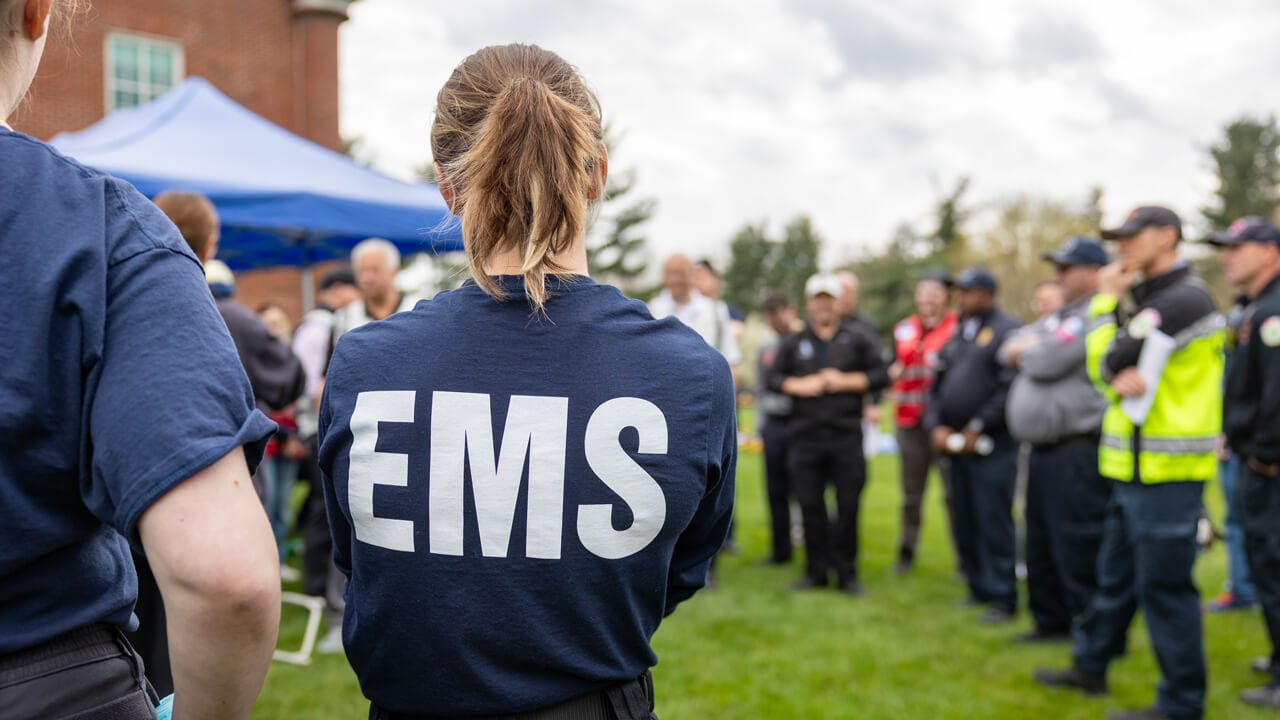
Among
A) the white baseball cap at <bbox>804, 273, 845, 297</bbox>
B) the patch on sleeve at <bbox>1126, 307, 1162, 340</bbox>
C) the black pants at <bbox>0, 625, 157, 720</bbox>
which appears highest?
the white baseball cap at <bbox>804, 273, 845, 297</bbox>

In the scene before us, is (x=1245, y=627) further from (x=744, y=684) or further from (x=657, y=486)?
(x=657, y=486)

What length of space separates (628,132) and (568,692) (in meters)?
40.2

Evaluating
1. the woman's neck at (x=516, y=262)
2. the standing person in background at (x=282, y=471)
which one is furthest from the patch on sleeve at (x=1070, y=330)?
the standing person in background at (x=282, y=471)

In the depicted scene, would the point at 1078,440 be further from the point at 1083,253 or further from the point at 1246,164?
the point at 1246,164

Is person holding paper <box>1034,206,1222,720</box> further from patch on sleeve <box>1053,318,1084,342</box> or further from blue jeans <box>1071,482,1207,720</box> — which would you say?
patch on sleeve <box>1053,318,1084,342</box>

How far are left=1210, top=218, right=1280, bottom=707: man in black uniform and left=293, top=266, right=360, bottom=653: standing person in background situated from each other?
15.9 ft

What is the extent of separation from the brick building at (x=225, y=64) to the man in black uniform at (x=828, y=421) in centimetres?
1235

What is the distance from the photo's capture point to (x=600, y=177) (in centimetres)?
170

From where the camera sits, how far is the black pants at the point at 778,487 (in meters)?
8.16

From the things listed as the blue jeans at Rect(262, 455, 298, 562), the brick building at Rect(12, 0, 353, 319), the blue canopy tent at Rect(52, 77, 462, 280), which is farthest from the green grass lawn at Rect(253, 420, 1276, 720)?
the brick building at Rect(12, 0, 353, 319)

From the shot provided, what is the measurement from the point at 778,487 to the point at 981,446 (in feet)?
6.99

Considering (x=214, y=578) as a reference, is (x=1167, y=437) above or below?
below

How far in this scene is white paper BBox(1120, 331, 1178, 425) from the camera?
420cm

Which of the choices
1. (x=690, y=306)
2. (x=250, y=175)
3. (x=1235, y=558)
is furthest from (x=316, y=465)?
(x=1235, y=558)
